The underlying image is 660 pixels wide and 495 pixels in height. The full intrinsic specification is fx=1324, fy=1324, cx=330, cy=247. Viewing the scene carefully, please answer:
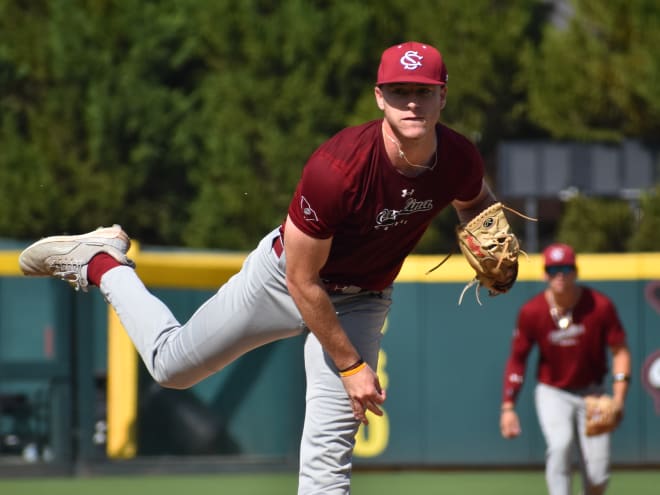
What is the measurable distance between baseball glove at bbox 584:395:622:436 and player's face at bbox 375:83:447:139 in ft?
12.9

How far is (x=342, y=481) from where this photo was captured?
209 inches

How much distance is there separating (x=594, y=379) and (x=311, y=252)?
4.15 m

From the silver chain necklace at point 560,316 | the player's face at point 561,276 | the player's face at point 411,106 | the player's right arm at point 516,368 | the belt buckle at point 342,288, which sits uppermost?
the player's face at point 411,106

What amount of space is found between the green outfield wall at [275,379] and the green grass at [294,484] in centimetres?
24

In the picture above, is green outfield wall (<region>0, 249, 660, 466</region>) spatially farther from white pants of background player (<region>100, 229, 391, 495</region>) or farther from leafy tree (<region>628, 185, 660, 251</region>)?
white pants of background player (<region>100, 229, 391, 495</region>)

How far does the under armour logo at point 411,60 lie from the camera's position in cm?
482

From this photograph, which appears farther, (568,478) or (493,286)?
(568,478)

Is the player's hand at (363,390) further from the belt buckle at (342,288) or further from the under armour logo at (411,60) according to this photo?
the under armour logo at (411,60)

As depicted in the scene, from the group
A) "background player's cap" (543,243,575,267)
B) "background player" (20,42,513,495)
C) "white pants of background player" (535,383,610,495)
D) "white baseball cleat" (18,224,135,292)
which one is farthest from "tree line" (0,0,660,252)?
"background player" (20,42,513,495)

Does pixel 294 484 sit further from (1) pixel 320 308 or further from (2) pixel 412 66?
(2) pixel 412 66

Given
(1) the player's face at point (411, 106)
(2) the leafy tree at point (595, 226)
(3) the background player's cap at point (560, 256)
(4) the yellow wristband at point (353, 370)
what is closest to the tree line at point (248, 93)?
(2) the leafy tree at point (595, 226)

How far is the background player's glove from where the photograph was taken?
17.9 ft

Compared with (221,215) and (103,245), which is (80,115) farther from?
(103,245)

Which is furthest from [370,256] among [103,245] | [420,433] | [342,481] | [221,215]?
[221,215]
